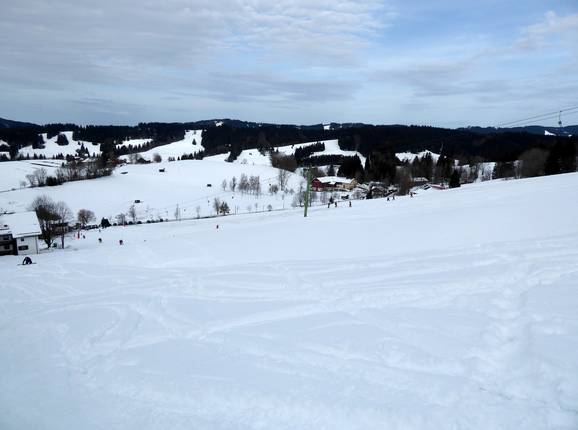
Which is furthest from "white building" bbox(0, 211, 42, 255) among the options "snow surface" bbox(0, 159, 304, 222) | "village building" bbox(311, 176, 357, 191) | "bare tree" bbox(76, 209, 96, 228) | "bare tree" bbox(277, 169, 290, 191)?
"village building" bbox(311, 176, 357, 191)

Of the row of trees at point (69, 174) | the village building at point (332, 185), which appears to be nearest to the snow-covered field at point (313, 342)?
the village building at point (332, 185)

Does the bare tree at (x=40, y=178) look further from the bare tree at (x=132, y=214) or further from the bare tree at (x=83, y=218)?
the bare tree at (x=83, y=218)

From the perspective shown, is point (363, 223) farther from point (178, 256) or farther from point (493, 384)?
point (493, 384)

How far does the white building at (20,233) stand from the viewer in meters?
35.7

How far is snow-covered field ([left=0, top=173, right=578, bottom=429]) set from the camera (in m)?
6.35

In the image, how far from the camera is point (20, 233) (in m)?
35.5

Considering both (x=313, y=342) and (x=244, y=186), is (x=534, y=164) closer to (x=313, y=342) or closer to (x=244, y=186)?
(x=244, y=186)

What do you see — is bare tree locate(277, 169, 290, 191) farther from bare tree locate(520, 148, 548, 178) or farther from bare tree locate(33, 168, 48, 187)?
bare tree locate(33, 168, 48, 187)

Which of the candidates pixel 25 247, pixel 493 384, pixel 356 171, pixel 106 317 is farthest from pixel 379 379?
pixel 356 171

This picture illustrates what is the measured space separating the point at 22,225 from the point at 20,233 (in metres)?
1.14

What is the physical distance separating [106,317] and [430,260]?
1153cm

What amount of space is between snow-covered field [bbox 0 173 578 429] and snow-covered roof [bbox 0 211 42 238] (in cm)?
2103

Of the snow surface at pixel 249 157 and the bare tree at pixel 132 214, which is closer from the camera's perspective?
the bare tree at pixel 132 214

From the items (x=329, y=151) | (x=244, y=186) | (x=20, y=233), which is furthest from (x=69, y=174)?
(x=329, y=151)
